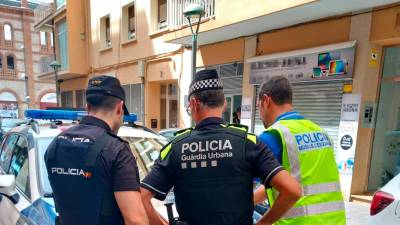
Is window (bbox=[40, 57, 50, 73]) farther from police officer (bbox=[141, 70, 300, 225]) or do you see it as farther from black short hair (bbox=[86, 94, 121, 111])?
police officer (bbox=[141, 70, 300, 225])

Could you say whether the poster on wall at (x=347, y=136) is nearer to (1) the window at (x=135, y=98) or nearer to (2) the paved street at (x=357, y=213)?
(2) the paved street at (x=357, y=213)

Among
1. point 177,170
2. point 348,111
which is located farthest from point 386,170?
point 177,170

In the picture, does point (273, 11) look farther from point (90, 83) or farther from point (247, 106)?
point (90, 83)

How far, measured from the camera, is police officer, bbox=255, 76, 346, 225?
1.59 m

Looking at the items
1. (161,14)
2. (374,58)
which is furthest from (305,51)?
(161,14)

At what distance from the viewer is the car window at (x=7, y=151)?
11.1ft

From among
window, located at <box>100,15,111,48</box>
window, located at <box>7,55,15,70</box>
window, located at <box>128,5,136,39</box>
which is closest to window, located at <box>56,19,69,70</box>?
window, located at <box>100,15,111,48</box>

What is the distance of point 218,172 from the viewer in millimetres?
1404

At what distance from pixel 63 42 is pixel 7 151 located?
1440cm

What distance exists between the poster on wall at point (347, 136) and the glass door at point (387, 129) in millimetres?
454

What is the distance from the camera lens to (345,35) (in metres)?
5.80

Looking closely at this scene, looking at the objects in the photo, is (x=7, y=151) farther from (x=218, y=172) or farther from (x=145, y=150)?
(x=218, y=172)

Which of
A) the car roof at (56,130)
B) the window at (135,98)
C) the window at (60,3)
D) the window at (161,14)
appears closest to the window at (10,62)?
the window at (60,3)

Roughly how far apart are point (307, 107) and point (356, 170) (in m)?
1.67
